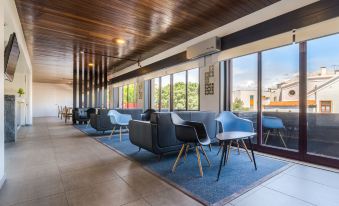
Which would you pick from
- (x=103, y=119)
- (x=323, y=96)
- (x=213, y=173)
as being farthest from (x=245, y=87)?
(x=103, y=119)

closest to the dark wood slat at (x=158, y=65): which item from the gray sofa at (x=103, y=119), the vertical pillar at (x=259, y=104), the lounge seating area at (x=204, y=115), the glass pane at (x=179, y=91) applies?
the lounge seating area at (x=204, y=115)

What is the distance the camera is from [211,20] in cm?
392

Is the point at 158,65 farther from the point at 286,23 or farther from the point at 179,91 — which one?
the point at 286,23

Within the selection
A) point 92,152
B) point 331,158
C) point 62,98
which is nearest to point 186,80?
point 92,152

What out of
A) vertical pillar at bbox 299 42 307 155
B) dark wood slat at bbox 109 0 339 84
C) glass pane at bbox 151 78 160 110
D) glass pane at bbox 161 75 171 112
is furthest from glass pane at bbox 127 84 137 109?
vertical pillar at bbox 299 42 307 155

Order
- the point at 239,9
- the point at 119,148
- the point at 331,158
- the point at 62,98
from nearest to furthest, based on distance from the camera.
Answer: the point at 331,158 → the point at 239,9 → the point at 119,148 → the point at 62,98

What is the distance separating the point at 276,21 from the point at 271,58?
0.77 m

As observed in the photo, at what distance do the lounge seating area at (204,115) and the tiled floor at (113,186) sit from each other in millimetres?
15

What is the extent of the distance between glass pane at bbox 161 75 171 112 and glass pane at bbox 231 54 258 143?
2.66m

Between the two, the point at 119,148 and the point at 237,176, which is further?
the point at 119,148

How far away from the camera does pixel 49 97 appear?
14.5 meters

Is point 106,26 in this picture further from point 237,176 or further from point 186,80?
point 237,176

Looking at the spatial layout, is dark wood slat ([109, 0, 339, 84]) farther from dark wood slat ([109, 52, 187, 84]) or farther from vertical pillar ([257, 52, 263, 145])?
dark wood slat ([109, 52, 187, 84])

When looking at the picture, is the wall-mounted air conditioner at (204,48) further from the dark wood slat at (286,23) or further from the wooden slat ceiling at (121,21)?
the wooden slat ceiling at (121,21)
